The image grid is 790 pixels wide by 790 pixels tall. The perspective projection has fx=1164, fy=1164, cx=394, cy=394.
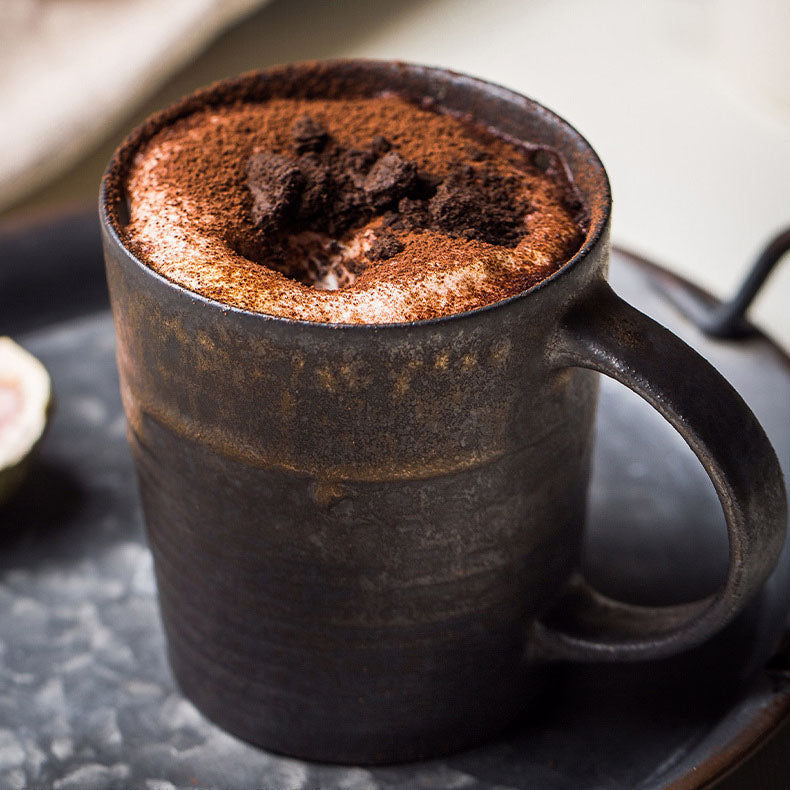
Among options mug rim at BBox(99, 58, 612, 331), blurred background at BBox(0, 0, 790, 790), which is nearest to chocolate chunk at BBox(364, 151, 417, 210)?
mug rim at BBox(99, 58, 612, 331)

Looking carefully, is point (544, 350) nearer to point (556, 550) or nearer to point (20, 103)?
point (556, 550)

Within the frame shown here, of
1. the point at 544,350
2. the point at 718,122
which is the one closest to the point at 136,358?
the point at 544,350

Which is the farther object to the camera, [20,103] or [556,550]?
[20,103]

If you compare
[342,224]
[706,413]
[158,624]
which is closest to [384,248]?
[342,224]

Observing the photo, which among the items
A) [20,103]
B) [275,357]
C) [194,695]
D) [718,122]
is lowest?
[20,103]

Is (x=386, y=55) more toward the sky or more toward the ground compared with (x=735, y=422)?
more toward the ground

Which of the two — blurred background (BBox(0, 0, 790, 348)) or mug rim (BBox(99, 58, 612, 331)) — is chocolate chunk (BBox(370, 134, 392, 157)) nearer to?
mug rim (BBox(99, 58, 612, 331))

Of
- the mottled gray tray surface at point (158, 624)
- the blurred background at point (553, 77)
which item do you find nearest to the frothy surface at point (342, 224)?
the mottled gray tray surface at point (158, 624)
